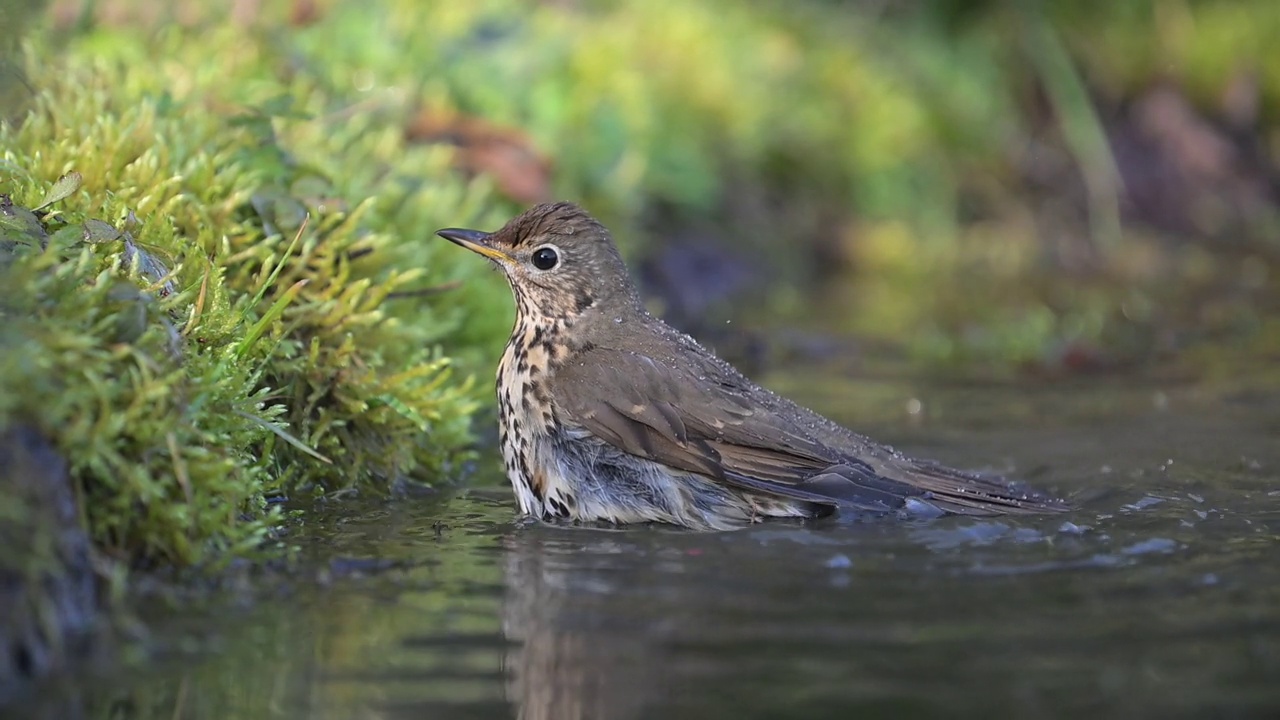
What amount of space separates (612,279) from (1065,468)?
6.44 ft

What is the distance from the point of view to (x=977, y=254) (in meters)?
12.9

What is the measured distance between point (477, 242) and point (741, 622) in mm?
2535

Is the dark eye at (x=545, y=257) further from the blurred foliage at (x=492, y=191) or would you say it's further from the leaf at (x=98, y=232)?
the leaf at (x=98, y=232)

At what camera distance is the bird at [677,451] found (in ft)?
17.1

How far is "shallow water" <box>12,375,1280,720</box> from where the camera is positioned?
3301 millimetres

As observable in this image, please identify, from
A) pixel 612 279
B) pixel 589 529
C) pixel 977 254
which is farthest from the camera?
pixel 977 254

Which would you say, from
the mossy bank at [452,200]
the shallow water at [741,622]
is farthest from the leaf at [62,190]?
the shallow water at [741,622]

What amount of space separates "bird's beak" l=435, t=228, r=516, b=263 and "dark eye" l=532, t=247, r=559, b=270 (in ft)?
0.31

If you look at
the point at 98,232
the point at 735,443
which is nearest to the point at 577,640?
the point at 735,443

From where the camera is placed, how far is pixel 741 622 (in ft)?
12.4

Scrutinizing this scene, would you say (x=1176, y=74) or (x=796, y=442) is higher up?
(x=1176, y=74)

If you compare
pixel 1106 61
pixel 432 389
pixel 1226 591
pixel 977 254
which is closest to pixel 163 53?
pixel 432 389

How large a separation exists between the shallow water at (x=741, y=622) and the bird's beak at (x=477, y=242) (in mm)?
1037

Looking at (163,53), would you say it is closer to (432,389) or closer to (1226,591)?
(432,389)
